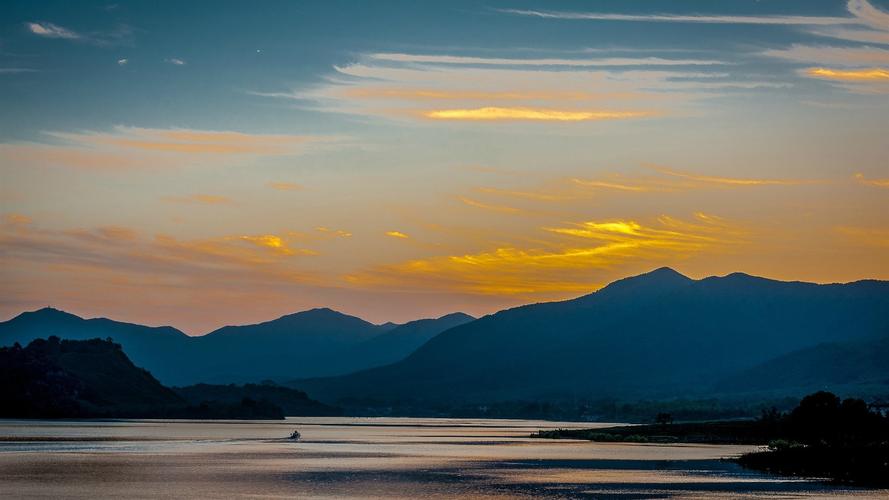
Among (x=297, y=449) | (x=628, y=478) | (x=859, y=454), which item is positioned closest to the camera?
(x=628, y=478)

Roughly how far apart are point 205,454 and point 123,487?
56.9m

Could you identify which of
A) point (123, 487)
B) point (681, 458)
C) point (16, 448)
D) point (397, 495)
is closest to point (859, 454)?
point (681, 458)

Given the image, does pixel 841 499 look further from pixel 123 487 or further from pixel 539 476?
pixel 123 487

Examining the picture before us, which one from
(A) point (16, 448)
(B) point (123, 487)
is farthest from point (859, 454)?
(A) point (16, 448)

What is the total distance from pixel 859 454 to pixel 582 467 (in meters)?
27.8

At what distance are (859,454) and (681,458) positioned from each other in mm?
31560

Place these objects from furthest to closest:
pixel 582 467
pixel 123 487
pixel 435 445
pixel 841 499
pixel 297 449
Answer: pixel 435 445 → pixel 297 449 → pixel 582 467 → pixel 123 487 → pixel 841 499

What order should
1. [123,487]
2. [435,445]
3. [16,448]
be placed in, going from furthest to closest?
[435,445] → [16,448] → [123,487]

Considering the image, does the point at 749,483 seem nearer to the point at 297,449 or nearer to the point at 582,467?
the point at 582,467

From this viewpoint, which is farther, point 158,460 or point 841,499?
point 158,460

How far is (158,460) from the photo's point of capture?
456 ft

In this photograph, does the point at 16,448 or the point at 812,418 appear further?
the point at 16,448

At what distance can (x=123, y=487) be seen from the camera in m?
99.9

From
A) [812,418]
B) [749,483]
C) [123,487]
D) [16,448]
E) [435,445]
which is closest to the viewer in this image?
[123,487]
